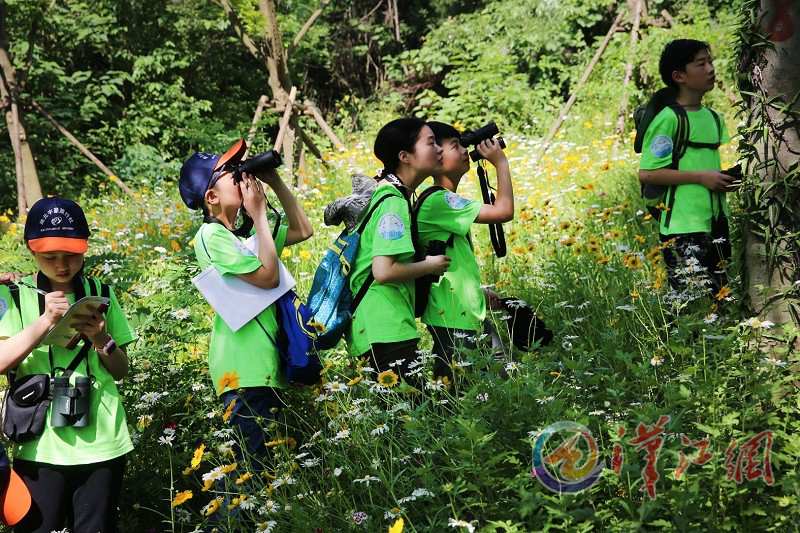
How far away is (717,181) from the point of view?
3.89 m

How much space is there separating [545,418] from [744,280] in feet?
4.22

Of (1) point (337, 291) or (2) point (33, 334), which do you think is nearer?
(2) point (33, 334)

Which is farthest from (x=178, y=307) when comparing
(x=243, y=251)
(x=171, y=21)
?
(x=171, y=21)

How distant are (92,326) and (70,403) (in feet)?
0.89

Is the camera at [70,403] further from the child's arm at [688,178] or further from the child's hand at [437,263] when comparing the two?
the child's arm at [688,178]

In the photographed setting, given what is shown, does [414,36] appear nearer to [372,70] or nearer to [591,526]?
[372,70]

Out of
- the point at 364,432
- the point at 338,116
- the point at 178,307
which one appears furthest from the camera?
the point at 338,116

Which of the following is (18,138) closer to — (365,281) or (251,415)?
(365,281)

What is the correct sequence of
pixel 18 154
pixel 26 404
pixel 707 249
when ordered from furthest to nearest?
Result: 1. pixel 18 154
2. pixel 707 249
3. pixel 26 404

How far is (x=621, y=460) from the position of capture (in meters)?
2.31

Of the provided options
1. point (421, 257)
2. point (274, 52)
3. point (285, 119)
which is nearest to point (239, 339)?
point (421, 257)

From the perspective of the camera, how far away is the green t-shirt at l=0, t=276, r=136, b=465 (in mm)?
2955

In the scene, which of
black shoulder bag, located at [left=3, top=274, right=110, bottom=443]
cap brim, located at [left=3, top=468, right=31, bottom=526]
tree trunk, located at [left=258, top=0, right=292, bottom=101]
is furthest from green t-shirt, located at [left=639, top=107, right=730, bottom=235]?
tree trunk, located at [left=258, top=0, right=292, bottom=101]

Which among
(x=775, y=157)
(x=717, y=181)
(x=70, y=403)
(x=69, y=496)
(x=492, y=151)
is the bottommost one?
(x=69, y=496)
